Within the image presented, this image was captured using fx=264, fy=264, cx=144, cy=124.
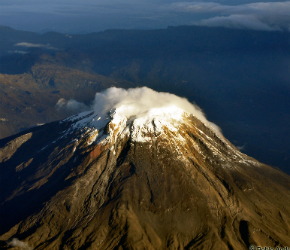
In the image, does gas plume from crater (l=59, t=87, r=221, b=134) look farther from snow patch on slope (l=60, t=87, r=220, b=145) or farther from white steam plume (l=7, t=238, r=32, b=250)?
white steam plume (l=7, t=238, r=32, b=250)

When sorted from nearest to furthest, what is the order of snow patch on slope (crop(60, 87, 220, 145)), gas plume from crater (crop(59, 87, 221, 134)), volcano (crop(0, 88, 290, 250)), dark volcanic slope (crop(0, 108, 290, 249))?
dark volcanic slope (crop(0, 108, 290, 249)), volcano (crop(0, 88, 290, 250)), snow patch on slope (crop(60, 87, 220, 145)), gas plume from crater (crop(59, 87, 221, 134))

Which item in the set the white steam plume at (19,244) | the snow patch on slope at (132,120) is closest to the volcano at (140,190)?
the white steam plume at (19,244)

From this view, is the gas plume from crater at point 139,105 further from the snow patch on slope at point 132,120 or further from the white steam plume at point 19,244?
the white steam plume at point 19,244

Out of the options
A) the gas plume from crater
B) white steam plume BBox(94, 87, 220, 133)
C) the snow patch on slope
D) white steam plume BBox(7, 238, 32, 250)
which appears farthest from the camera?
white steam plume BBox(94, 87, 220, 133)

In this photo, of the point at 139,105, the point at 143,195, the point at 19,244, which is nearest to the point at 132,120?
the point at 139,105

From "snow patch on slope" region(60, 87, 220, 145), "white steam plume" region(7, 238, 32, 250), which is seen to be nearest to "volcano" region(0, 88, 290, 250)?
"white steam plume" region(7, 238, 32, 250)

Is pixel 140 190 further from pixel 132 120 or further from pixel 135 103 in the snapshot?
pixel 135 103

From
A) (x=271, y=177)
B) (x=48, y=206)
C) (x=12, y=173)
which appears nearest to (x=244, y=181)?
(x=271, y=177)
